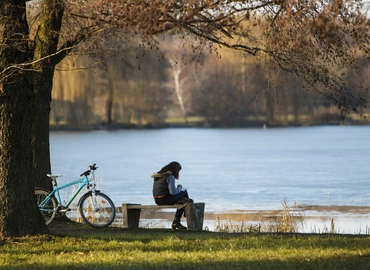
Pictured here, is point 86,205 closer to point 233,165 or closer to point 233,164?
point 233,165

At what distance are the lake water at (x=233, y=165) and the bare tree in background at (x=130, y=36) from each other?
1140 cm

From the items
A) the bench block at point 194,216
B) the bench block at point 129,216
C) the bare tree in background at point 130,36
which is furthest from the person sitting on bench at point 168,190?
the bare tree in background at point 130,36

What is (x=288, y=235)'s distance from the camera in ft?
40.0

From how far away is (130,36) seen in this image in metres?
12.2

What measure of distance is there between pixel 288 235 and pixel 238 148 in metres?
46.4

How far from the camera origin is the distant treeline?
6400 centimetres

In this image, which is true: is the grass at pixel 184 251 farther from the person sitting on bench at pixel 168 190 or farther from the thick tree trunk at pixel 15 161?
the person sitting on bench at pixel 168 190

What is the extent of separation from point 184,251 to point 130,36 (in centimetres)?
336

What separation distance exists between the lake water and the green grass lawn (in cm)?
1184

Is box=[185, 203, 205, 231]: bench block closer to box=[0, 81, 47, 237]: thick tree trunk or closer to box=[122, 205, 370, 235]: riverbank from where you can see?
box=[0, 81, 47, 237]: thick tree trunk

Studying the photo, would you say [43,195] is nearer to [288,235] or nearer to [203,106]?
[288,235]

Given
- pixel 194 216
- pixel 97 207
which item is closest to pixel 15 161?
pixel 97 207

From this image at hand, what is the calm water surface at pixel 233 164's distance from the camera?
27422 mm

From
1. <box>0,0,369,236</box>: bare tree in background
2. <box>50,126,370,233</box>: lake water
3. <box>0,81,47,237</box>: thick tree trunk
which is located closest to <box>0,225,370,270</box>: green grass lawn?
<box>0,81,47,237</box>: thick tree trunk
